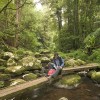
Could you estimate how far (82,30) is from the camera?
1781cm

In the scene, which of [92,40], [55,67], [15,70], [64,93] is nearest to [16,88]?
[64,93]

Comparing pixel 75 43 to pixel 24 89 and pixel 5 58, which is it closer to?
pixel 5 58

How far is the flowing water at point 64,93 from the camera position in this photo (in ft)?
21.8

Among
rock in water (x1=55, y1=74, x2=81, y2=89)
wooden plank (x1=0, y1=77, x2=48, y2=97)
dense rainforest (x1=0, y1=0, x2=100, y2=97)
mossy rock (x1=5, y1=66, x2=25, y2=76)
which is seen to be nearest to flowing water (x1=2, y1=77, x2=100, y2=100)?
rock in water (x1=55, y1=74, x2=81, y2=89)

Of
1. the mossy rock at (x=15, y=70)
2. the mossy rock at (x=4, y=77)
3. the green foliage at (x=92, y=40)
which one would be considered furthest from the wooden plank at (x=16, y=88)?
the green foliage at (x=92, y=40)

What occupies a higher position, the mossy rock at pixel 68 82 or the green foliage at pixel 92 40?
the green foliage at pixel 92 40

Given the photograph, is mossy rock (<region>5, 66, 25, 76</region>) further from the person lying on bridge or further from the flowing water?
the person lying on bridge

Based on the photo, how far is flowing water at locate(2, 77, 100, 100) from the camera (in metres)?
6.63

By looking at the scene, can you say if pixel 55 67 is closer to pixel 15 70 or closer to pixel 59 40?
pixel 15 70

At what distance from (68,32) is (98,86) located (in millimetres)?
12222

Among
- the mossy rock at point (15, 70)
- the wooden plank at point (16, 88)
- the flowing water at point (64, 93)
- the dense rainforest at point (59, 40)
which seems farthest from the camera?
the dense rainforest at point (59, 40)

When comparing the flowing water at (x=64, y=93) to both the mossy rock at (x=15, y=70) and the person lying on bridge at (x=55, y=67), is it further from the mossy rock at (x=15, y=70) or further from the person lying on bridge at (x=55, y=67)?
the mossy rock at (x=15, y=70)

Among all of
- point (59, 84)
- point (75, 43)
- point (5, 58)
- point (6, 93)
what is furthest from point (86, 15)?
point (6, 93)

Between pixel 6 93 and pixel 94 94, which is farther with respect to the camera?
pixel 94 94
